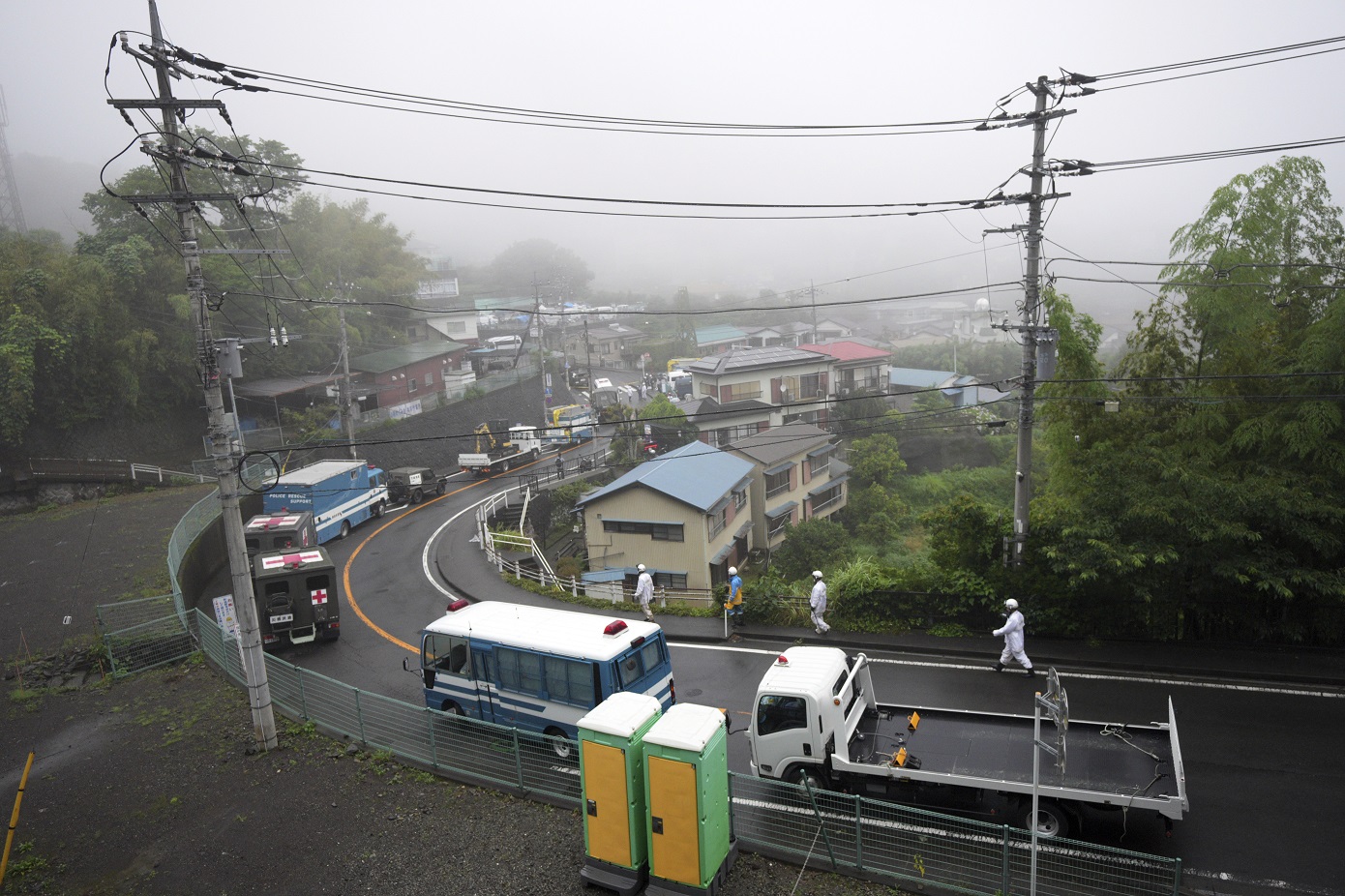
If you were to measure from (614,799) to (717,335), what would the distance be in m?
71.3

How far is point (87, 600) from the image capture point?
18984 millimetres

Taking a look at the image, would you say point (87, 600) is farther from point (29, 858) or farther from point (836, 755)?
point (836, 755)

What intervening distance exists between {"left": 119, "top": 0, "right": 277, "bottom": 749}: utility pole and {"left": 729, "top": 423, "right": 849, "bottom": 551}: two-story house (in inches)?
797

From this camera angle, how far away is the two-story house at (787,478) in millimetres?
30375

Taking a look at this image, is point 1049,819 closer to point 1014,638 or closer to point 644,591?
point 1014,638

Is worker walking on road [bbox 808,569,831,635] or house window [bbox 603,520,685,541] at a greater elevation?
worker walking on road [bbox 808,569,831,635]

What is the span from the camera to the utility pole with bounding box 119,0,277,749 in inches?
402

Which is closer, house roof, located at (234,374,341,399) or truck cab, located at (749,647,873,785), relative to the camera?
truck cab, located at (749,647,873,785)

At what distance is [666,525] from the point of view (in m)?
24.6

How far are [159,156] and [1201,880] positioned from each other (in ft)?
49.0

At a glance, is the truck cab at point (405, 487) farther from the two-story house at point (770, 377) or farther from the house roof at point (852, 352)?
the house roof at point (852, 352)

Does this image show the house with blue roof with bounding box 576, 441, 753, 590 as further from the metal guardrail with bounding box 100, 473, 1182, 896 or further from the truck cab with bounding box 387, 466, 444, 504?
the truck cab with bounding box 387, 466, 444, 504

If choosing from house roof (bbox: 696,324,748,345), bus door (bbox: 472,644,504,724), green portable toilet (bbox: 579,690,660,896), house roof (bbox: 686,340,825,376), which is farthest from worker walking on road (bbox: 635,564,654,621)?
house roof (bbox: 696,324,748,345)

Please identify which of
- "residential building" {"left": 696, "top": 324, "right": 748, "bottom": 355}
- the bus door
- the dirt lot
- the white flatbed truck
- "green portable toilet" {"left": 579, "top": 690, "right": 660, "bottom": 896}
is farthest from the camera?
"residential building" {"left": 696, "top": 324, "right": 748, "bottom": 355}
